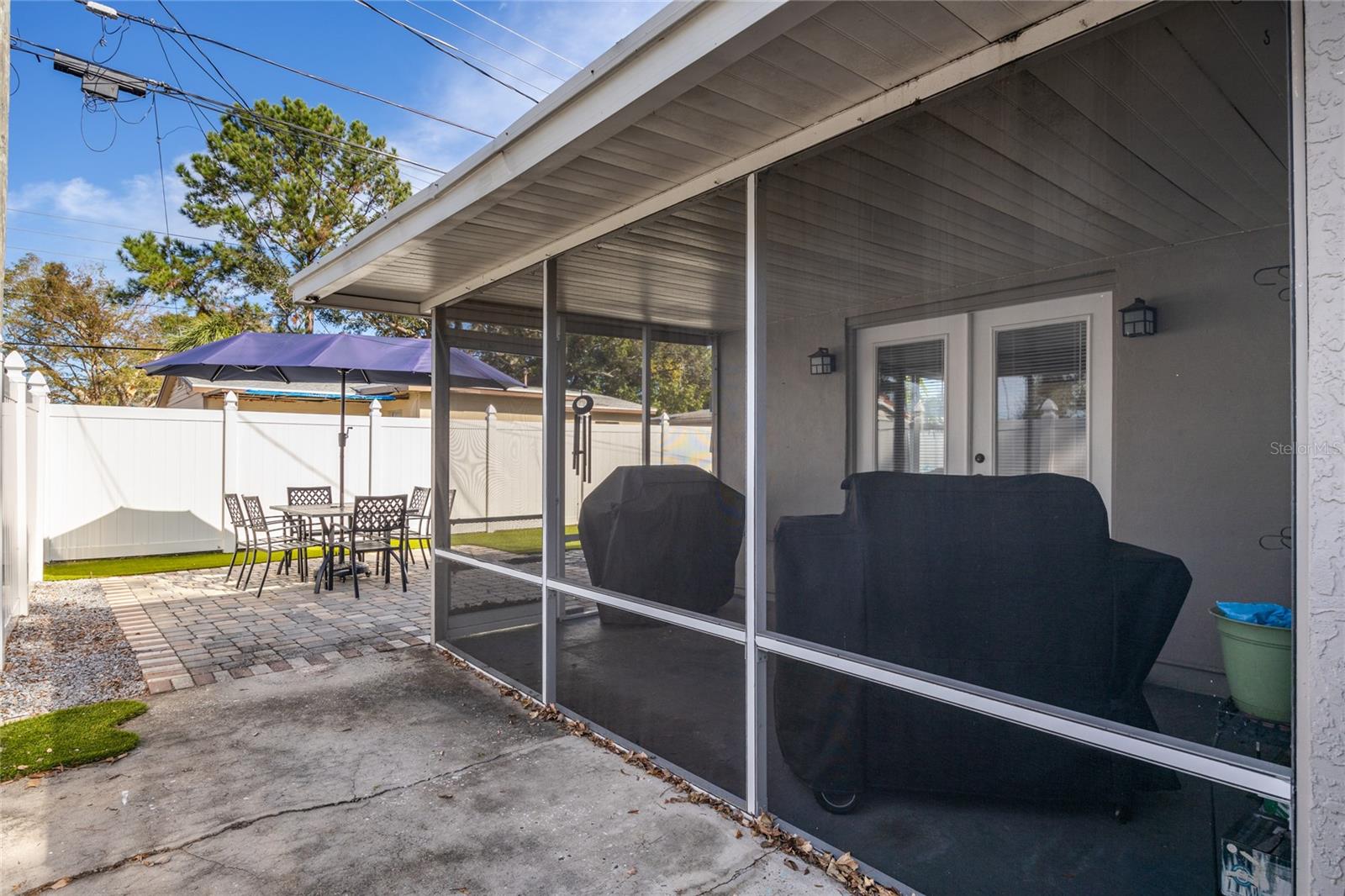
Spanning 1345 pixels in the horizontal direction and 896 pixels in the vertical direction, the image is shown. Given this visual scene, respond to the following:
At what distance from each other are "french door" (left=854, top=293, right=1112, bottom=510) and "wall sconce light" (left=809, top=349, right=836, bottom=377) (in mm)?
143

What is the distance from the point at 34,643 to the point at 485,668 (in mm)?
3165

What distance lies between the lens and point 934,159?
198 cm

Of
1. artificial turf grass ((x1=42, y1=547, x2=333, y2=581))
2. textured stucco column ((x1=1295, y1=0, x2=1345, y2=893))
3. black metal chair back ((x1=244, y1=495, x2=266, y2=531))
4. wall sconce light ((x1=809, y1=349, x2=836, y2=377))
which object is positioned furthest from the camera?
artificial turf grass ((x1=42, y1=547, x2=333, y2=581))

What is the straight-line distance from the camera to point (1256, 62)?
1.43 meters

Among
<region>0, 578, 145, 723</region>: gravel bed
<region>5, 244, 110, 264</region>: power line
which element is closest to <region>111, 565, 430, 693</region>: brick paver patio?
<region>0, 578, 145, 723</region>: gravel bed

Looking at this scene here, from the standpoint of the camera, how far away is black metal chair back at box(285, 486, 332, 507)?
793 centimetres

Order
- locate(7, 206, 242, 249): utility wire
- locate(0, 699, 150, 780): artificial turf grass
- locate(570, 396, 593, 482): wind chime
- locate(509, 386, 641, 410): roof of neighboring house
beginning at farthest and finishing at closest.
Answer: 1. locate(7, 206, 242, 249): utility wire
2. locate(570, 396, 593, 482): wind chime
3. locate(509, 386, 641, 410): roof of neighboring house
4. locate(0, 699, 150, 780): artificial turf grass

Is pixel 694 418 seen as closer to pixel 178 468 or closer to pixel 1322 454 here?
pixel 1322 454

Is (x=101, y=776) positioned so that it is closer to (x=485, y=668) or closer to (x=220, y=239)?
(x=485, y=668)

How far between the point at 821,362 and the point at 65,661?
5071 millimetres

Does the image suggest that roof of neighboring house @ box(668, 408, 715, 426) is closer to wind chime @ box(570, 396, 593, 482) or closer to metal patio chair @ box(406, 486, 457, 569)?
wind chime @ box(570, 396, 593, 482)

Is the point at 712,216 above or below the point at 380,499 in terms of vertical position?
above

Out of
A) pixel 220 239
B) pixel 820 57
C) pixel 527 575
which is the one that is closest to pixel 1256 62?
pixel 820 57

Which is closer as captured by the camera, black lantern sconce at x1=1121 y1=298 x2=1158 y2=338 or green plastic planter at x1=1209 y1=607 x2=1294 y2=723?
green plastic planter at x1=1209 y1=607 x2=1294 y2=723
